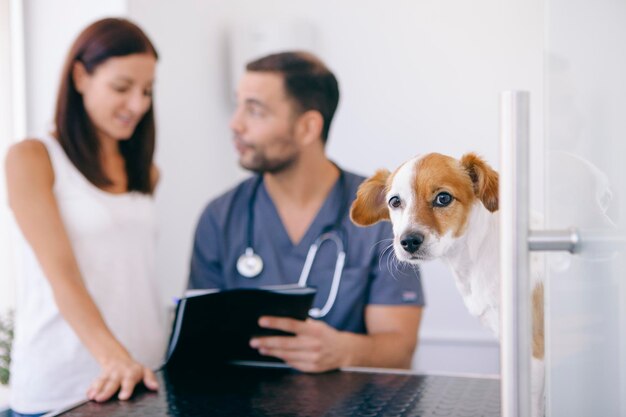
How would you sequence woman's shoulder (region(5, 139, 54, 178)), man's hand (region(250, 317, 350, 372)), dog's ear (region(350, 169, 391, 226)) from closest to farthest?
dog's ear (region(350, 169, 391, 226)) → man's hand (region(250, 317, 350, 372)) → woman's shoulder (region(5, 139, 54, 178))

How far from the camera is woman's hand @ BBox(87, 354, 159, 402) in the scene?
101cm

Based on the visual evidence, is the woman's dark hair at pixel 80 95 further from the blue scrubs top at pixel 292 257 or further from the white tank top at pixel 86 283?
the blue scrubs top at pixel 292 257

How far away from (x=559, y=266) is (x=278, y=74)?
2.90ft

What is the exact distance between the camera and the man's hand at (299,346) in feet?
3.68

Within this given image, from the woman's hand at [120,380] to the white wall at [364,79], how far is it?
65 centimetres

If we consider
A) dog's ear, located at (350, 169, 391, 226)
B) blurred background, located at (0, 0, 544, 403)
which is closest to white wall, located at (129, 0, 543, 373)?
blurred background, located at (0, 0, 544, 403)

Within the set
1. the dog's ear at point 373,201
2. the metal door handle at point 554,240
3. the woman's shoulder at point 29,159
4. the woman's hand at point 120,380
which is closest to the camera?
the metal door handle at point 554,240

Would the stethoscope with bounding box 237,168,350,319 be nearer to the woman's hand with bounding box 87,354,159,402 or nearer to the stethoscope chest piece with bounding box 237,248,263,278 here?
the stethoscope chest piece with bounding box 237,248,263,278


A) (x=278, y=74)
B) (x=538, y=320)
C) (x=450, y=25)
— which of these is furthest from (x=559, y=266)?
(x=450, y=25)

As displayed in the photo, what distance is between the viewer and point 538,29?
1456mm

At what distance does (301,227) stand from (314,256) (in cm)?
7

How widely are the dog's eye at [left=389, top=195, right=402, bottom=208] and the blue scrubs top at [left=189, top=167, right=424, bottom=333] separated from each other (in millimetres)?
594

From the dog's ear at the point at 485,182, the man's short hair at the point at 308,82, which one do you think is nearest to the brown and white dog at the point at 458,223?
the dog's ear at the point at 485,182

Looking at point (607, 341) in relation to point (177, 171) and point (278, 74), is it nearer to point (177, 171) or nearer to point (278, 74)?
point (278, 74)
